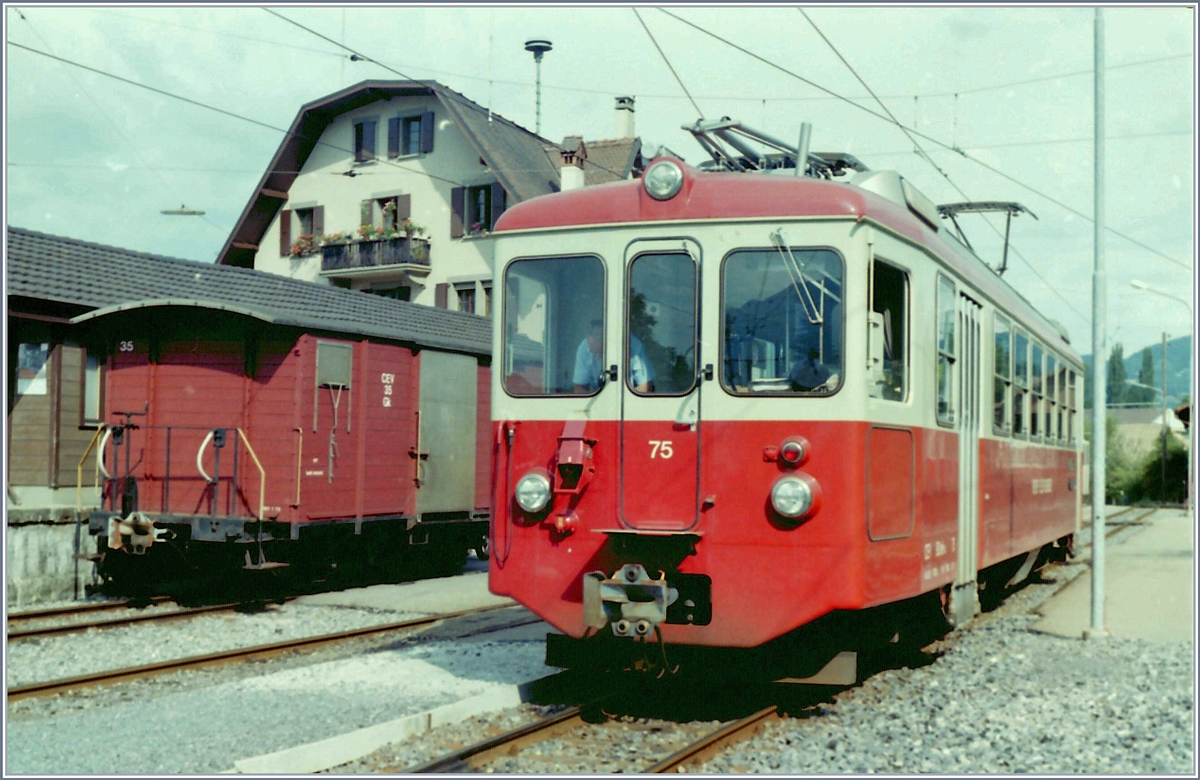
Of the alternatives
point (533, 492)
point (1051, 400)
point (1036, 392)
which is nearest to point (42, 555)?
point (533, 492)

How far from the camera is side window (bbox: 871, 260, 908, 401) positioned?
682cm

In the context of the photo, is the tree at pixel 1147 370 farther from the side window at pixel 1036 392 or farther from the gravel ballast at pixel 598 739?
the gravel ballast at pixel 598 739

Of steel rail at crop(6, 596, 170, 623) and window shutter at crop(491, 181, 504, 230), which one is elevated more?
window shutter at crop(491, 181, 504, 230)

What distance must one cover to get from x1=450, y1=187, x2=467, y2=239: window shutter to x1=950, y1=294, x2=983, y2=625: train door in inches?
873

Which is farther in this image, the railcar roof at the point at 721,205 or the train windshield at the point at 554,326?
the train windshield at the point at 554,326

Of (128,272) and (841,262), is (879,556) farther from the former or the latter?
(128,272)

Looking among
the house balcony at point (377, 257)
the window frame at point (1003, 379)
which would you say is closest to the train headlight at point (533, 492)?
the window frame at point (1003, 379)

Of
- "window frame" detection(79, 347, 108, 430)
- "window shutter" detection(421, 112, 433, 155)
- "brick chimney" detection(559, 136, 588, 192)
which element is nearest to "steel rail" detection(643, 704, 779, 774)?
"window frame" detection(79, 347, 108, 430)

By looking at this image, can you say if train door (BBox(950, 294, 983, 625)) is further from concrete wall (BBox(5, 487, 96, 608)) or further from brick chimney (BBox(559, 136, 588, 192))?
brick chimney (BBox(559, 136, 588, 192))

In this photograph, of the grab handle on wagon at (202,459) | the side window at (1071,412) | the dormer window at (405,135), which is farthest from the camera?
the dormer window at (405,135)

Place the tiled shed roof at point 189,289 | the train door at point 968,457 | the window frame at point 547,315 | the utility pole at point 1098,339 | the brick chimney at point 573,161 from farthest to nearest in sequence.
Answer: the brick chimney at point 573,161 → the tiled shed roof at point 189,289 → the utility pole at point 1098,339 → the train door at point 968,457 → the window frame at point 547,315

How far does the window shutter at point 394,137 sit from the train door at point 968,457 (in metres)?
24.0

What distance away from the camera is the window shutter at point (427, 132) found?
3022 cm

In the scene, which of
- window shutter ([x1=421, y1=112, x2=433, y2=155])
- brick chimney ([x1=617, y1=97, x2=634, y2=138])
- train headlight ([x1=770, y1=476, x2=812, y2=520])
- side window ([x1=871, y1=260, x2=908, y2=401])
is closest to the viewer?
train headlight ([x1=770, y1=476, x2=812, y2=520])
